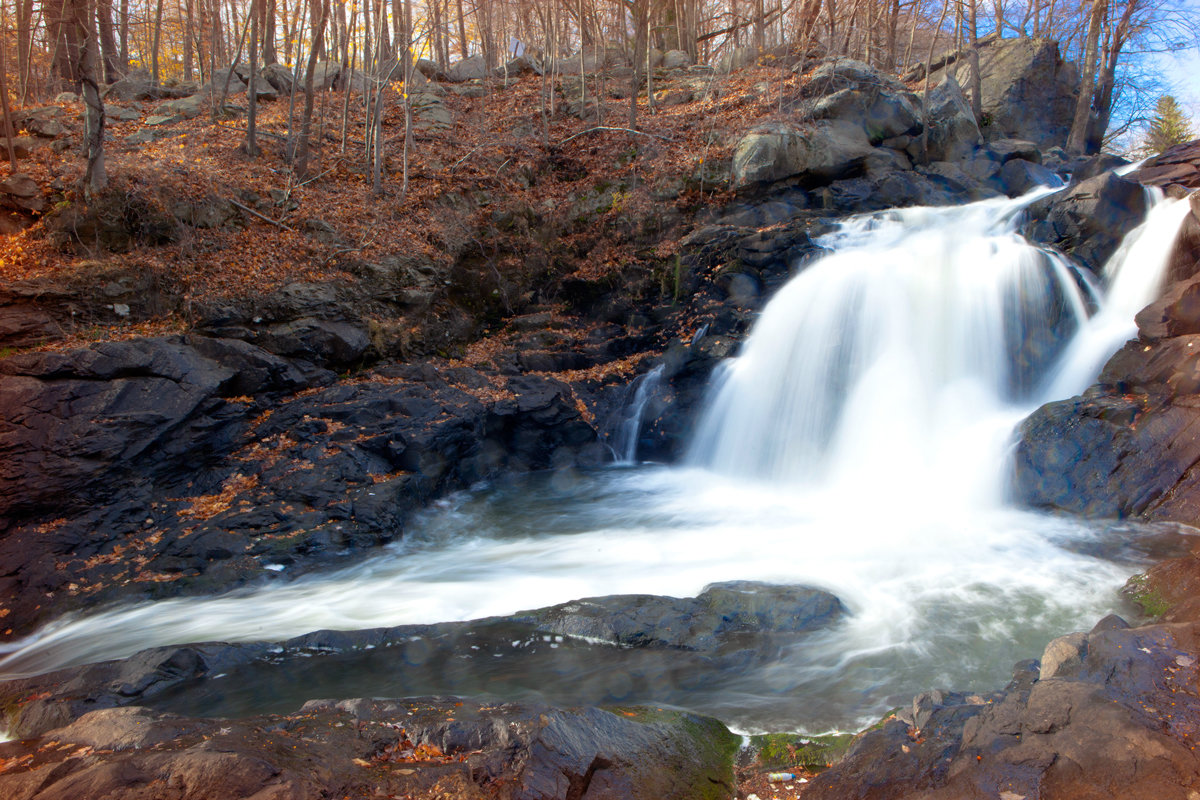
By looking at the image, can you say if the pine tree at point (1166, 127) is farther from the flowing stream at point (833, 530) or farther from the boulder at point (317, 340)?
the boulder at point (317, 340)

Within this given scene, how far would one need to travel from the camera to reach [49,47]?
18828mm

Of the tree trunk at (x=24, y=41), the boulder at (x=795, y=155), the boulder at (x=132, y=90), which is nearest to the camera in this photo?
the tree trunk at (x=24, y=41)

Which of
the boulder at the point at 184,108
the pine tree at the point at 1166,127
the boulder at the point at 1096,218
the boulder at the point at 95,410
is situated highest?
the pine tree at the point at 1166,127

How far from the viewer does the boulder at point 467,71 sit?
21.3 metres

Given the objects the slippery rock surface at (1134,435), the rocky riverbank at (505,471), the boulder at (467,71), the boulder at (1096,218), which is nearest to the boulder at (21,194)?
the rocky riverbank at (505,471)

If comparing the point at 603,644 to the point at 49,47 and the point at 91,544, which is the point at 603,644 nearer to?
the point at 91,544

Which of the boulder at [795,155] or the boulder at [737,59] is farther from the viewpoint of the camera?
the boulder at [737,59]

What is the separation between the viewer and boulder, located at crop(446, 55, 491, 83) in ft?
70.0

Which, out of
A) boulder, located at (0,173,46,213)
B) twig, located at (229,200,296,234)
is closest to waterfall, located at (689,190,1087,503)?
twig, located at (229,200,296,234)

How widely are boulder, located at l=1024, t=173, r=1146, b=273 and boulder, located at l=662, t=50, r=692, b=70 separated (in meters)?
13.8

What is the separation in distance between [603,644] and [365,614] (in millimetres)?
2574

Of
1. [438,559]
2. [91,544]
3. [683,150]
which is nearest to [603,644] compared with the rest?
[438,559]

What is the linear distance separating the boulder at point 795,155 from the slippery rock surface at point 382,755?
13.3 m

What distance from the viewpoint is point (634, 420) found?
40.8ft
